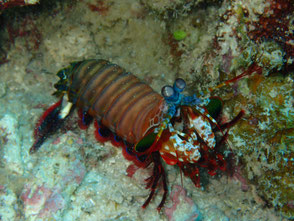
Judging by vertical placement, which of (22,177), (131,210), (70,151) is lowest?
(131,210)

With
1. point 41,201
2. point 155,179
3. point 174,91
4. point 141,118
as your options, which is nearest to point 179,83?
point 174,91

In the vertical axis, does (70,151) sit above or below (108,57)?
below

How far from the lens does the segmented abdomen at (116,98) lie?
136 inches

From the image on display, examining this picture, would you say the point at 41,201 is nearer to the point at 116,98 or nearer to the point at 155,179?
the point at 155,179

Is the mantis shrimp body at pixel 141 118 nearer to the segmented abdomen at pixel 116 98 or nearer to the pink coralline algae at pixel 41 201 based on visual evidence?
the segmented abdomen at pixel 116 98

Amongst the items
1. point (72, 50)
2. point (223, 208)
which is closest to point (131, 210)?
point (223, 208)

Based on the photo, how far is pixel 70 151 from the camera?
347 centimetres

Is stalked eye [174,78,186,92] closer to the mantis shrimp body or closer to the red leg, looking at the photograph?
the mantis shrimp body

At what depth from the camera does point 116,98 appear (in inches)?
147

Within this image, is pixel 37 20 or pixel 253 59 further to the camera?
pixel 37 20

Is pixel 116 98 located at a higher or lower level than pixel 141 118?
higher

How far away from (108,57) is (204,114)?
273 cm

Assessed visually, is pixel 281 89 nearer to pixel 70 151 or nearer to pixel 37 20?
pixel 70 151

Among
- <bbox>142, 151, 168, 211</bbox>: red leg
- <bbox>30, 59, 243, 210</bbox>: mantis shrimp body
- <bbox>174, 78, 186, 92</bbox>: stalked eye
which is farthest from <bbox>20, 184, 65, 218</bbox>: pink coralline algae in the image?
<bbox>174, 78, 186, 92</bbox>: stalked eye
